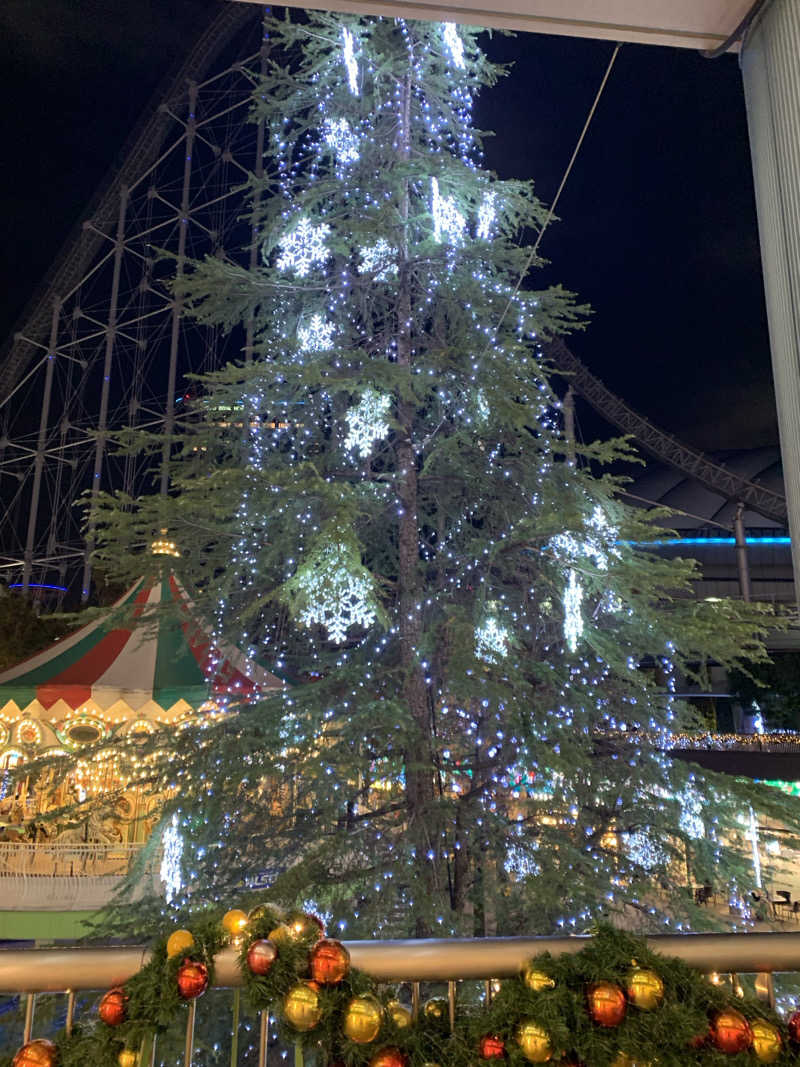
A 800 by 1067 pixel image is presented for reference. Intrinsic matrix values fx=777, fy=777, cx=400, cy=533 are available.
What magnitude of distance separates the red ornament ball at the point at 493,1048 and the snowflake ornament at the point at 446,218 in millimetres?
5418

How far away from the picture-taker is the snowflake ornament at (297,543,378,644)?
15.5 feet

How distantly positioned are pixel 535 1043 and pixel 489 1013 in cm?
14

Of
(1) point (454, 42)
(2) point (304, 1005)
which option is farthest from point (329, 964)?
(1) point (454, 42)

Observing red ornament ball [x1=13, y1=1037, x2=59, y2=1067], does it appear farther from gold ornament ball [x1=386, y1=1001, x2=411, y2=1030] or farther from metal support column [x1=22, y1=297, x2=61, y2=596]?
metal support column [x1=22, y1=297, x2=61, y2=596]

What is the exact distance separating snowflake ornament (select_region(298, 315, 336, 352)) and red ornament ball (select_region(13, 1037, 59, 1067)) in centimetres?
528

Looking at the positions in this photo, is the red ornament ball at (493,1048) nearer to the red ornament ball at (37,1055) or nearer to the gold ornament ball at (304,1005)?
the gold ornament ball at (304,1005)

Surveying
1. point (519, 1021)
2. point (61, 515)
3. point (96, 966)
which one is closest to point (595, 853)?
point (519, 1021)

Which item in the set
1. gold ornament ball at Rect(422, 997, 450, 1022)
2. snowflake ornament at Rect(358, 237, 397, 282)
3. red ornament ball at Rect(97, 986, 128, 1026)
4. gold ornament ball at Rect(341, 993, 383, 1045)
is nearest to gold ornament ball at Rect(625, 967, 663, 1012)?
gold ornament ball at Rect(422, 997, 450, 1022)

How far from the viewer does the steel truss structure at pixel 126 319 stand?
2220 cm

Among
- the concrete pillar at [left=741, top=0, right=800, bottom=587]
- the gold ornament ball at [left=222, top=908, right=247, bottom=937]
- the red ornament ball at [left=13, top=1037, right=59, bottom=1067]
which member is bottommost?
the red ornament ball at [left=13, top=1037, right=59, bottom=1067]

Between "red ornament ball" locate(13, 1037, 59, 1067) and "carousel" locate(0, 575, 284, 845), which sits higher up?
"carousel" locate(0, 575, 284, 845)

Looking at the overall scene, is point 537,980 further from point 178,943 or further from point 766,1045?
point 178,943

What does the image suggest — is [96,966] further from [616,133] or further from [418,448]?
[616,133]

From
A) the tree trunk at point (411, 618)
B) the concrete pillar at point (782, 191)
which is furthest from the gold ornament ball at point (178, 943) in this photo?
the tree trunk at point (411, 618)
